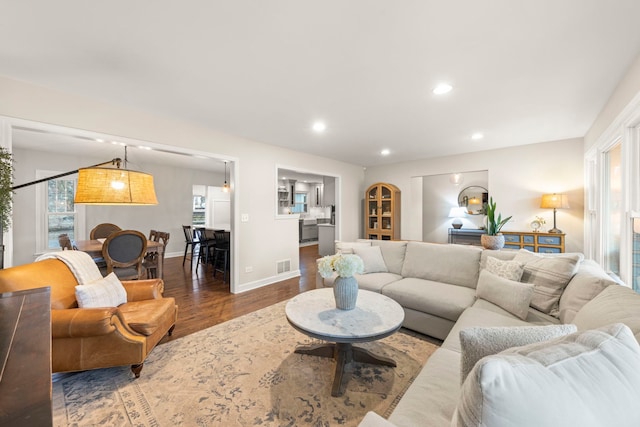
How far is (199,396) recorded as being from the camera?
1729mm

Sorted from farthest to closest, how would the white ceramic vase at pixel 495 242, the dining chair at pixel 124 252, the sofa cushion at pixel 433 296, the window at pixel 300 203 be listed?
the window at pixel 300 203 < the dining chair at pixel 124 252 < the white ceramic vase at pixel 495 242 < the sofa cushion at pixel 433 296

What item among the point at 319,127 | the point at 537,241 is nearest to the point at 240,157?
the point at 319,127

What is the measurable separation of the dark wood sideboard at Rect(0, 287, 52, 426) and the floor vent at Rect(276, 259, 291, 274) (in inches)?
135

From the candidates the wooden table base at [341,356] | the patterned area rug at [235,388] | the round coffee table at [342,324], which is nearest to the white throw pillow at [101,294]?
the patterned area rug at [235,388]

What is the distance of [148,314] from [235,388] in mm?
944

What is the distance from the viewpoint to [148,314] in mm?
2070

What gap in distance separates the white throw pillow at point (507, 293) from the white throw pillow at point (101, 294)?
126 inches

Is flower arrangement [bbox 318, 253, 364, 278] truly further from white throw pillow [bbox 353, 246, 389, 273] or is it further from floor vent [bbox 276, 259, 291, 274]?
floor vent [bbox 276, 259, 291, 274]

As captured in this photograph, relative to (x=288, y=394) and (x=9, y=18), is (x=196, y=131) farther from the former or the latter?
(x=288, y=394)

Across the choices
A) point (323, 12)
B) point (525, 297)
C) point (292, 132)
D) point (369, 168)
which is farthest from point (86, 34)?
point (369, 168)

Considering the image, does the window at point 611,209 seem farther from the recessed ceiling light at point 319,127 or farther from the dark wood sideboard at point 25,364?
the dark wood sideboard at point 25,364

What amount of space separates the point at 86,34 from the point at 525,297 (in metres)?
3.60

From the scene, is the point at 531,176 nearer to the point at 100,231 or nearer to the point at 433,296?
the point at 433,296

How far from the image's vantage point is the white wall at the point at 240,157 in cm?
236
